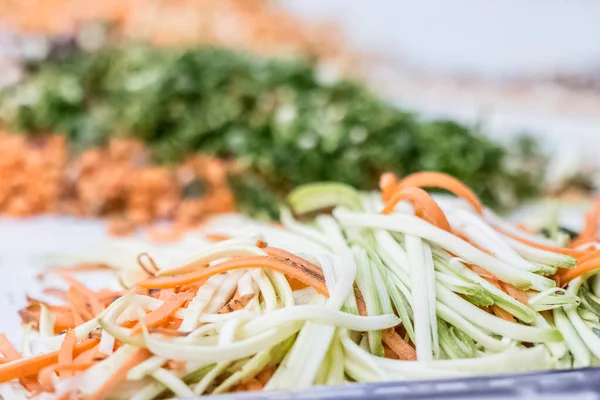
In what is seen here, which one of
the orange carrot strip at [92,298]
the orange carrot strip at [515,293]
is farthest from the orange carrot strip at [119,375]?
the orange carrot strip at [515,293]

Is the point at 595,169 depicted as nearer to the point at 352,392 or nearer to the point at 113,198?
the point at 113,198

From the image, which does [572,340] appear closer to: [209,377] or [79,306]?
[209,377]

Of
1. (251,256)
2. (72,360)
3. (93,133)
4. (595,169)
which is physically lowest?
Answer: (72,360)

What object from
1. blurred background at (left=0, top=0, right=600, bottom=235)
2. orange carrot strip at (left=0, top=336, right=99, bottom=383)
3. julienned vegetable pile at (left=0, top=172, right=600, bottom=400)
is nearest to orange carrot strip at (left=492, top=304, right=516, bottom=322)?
julienned vegetable pile at (left=0, top=172, right=600, bottom=400)

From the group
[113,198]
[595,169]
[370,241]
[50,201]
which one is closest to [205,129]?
[113,198]

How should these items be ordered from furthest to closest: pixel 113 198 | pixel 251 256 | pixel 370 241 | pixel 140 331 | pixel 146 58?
pixel 146 58 → pixel 113 198 → pixel 370 241 → pixel 251 256 → pixel 140 331

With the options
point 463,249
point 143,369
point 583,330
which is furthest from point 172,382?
point 583,330
